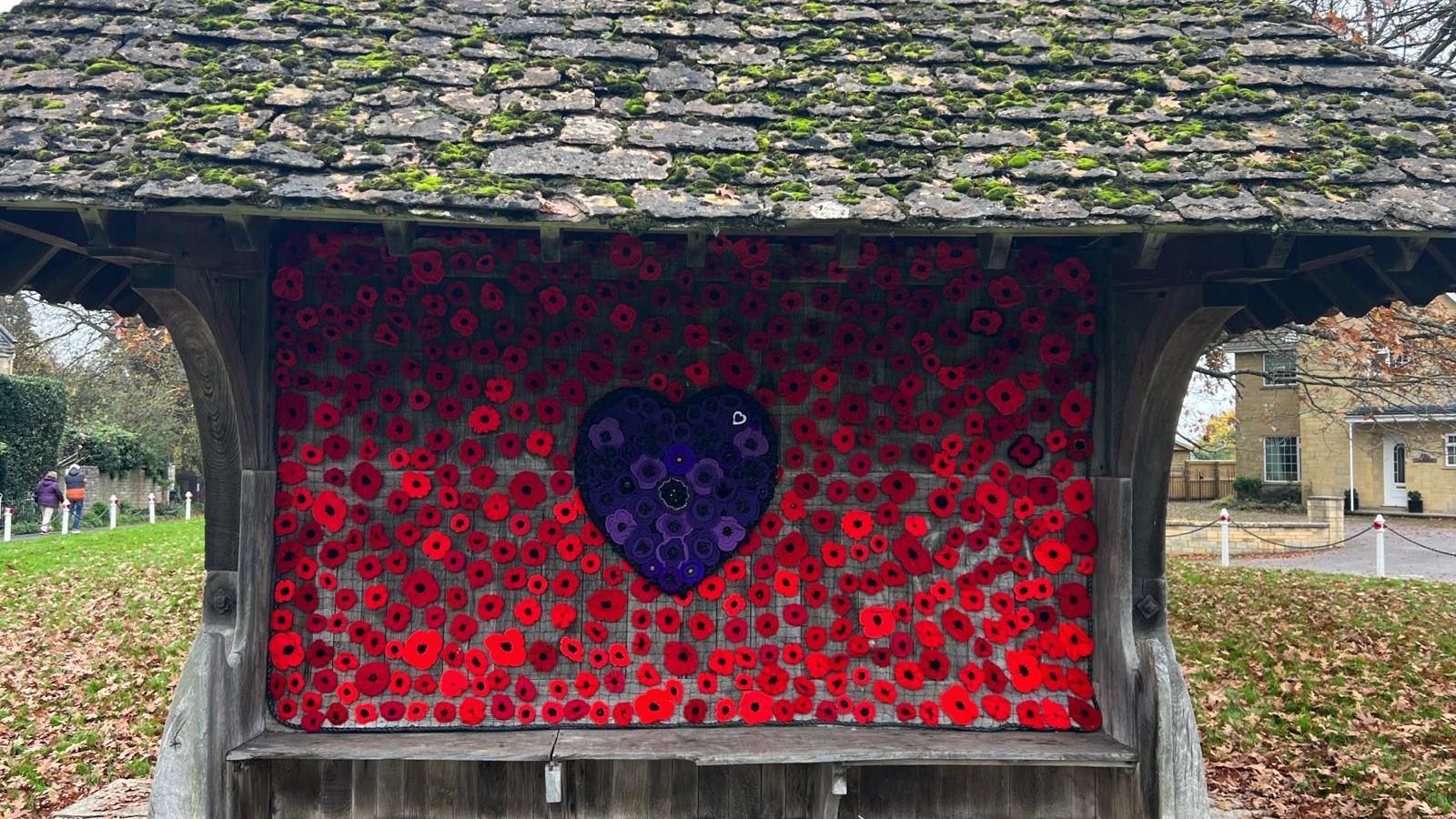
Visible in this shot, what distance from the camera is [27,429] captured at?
18.9 m

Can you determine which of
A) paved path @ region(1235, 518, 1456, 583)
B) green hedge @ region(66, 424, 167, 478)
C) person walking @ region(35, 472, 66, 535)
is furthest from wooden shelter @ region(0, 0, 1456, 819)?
green hedge @ region(66, 424, 167, 478)

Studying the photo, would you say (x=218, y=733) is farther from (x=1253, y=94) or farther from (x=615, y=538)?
(x=1253, y=94)

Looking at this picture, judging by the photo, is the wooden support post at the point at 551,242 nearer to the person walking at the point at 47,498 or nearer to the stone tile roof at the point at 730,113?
the stone tile roof at the point at 730,113

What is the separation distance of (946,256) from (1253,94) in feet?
4.48

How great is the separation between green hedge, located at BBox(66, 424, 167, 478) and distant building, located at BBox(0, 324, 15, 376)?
2939 millimetres

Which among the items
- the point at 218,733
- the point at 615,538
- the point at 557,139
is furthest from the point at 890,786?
the point at 557,139

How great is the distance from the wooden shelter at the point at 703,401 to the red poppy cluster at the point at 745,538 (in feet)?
0.06

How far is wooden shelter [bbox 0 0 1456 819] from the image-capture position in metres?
3.62

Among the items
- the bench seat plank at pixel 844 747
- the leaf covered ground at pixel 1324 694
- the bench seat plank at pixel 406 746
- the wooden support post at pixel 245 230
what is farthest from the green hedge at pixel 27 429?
the leaf covered ground at pixel 1324 694

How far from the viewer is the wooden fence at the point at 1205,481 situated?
94.0ft

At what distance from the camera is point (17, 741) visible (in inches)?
237

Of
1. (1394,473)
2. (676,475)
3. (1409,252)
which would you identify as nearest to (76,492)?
(676,475)

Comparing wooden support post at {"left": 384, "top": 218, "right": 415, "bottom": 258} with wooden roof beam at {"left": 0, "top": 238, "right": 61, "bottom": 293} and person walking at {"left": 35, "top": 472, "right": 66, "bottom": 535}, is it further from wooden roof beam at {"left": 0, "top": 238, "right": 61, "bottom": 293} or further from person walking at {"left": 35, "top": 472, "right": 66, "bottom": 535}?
person walking at {"left": 35, "top": 472, "right": 66, "bottom": 535}

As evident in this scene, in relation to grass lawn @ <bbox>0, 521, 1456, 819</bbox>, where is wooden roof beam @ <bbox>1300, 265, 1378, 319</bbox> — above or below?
above
